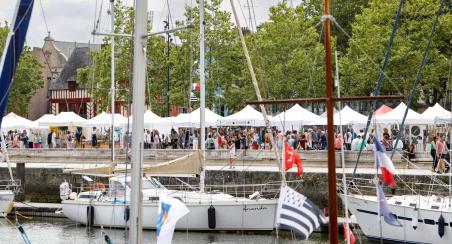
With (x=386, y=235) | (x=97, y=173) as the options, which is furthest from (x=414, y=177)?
(x=97, y=173)

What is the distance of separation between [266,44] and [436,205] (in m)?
33.1

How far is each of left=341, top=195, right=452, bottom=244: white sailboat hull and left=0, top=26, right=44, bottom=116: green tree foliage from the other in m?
60.6

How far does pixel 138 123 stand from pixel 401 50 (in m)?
43.4

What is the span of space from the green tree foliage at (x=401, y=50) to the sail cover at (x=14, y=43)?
42.1 meters

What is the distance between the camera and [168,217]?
606 inches

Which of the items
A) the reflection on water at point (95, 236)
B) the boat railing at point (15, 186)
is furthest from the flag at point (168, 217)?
the boat railing at point (15, 186)

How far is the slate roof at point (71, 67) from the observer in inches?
3994

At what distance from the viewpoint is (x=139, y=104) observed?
15.1m

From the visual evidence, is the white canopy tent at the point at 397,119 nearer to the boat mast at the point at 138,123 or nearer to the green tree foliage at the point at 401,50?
the green tree foliage at the point at 401,50

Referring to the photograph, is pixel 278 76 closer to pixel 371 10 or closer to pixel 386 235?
pixel 371 10

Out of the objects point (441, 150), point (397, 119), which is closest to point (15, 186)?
point (397, 119)

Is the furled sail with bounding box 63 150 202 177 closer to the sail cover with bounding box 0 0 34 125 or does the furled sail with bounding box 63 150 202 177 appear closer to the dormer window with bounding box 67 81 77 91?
the sail cover with bounding box 0 0 34 125

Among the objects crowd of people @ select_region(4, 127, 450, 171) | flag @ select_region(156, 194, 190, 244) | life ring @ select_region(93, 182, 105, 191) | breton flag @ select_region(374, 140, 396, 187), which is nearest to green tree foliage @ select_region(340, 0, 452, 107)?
crowd of people @ select_region(4, 127, 450, 171)

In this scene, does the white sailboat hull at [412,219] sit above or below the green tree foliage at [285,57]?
below
